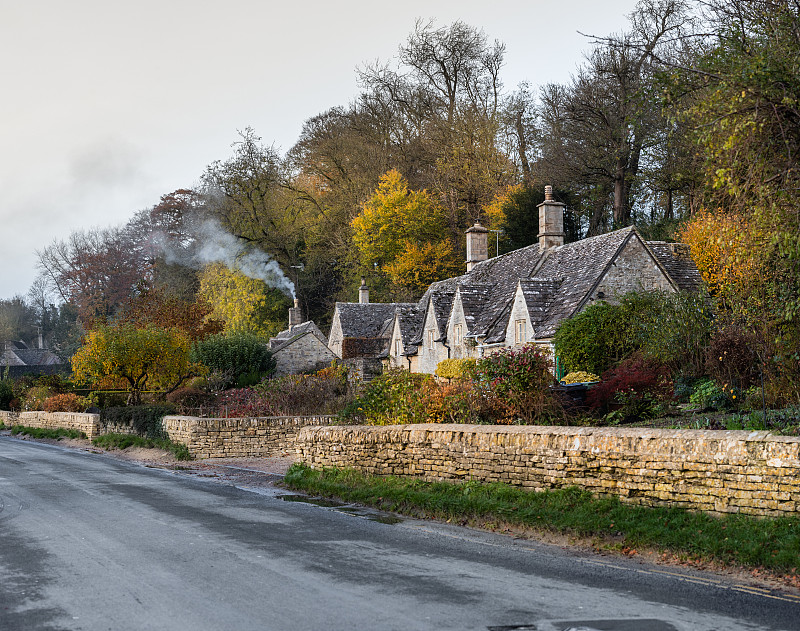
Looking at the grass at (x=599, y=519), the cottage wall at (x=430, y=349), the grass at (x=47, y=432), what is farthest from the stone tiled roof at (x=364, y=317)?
the grass at (x=599, y=519)

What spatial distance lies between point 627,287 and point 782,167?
1924 cm

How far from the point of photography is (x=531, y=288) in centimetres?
3108

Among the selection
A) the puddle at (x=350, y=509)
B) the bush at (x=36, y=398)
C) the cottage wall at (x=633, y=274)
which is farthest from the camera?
the bush at (x=36, y=398)

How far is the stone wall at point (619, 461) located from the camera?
9.58 metres

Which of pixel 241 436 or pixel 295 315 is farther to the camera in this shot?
pixel 295 315

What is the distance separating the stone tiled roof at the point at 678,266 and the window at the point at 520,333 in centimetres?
602

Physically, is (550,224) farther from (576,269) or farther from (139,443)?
(139,443)

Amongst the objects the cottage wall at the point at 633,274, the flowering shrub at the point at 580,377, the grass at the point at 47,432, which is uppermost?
the cottage wall at the point at 633,274

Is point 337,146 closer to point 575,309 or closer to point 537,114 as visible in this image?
point 537,114

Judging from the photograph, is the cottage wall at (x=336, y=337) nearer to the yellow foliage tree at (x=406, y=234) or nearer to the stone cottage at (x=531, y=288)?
the yellow foliage tree at (x=406, y=234)

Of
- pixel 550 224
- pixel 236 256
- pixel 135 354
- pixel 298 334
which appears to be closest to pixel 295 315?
pixel 236 256

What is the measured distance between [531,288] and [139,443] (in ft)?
51.7

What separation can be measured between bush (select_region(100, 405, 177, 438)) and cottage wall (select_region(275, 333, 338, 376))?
16.2 meters

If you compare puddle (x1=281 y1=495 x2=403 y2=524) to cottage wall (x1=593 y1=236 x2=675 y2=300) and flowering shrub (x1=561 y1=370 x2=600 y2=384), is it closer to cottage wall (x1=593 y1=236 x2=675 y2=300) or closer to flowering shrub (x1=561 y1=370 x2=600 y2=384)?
flowering shrub (x1=561 y1=370 x2=600 y2=384)
